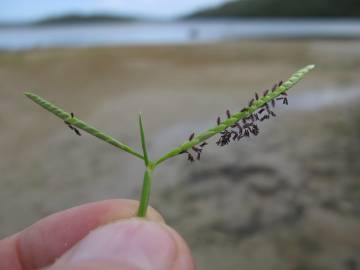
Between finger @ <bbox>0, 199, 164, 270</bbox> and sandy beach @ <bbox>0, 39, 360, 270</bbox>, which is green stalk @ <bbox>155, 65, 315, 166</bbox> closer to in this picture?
finger @ <bbox>0, 199, 164, 270</bbox>

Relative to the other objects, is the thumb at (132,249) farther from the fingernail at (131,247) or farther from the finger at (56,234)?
the finger at (56,234)

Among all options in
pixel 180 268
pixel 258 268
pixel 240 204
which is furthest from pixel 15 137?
pixel 180 268

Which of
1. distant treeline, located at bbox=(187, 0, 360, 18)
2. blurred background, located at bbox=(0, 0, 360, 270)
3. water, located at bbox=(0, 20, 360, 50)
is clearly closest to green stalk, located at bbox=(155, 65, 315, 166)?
blurred background, located at bbox=(0, 0, 360, 270)

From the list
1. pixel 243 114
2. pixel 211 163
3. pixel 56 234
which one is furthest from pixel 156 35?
pixel 243 114

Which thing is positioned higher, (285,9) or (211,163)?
(211,163)

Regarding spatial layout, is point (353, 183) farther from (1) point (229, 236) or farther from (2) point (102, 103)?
(2) point (102, 103)

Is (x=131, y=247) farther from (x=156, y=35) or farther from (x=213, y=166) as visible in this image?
(x=156, y=35)
